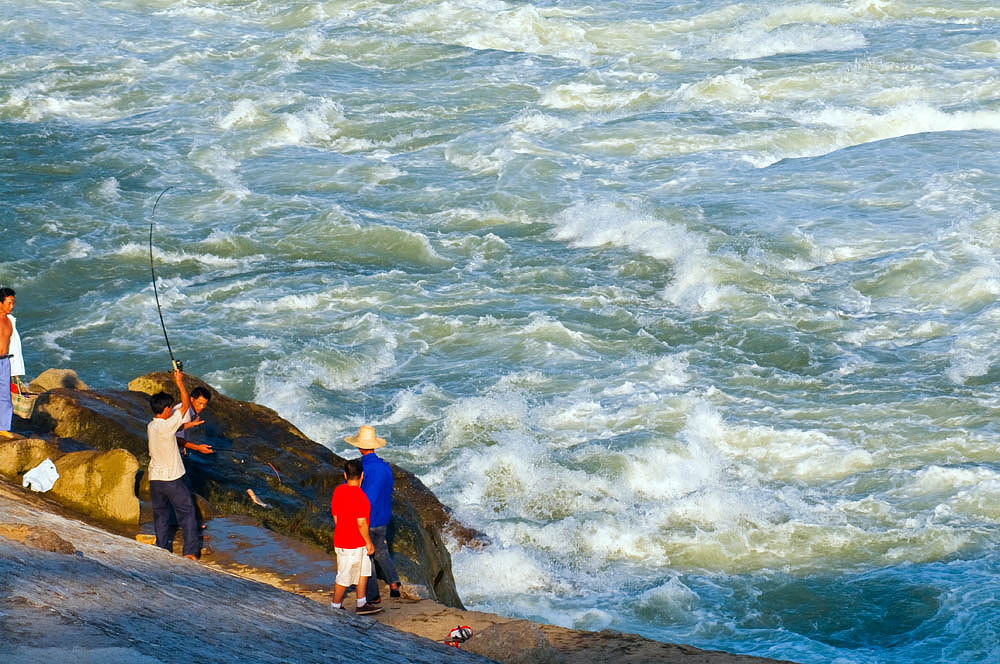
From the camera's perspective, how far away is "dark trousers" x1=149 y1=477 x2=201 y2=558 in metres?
8.68

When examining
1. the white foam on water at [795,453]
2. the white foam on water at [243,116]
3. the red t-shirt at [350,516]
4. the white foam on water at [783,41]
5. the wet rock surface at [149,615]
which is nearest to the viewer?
the wet rock surface at [149,615]

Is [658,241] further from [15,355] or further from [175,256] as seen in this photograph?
[15,355]

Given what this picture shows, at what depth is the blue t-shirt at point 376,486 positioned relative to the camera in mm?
8414

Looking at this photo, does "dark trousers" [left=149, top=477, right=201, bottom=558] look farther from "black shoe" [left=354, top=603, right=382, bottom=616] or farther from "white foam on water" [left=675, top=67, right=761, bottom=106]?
"white foam on water" [left=675, top=67, right=761, bottom=106]

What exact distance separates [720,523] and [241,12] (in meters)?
28.3

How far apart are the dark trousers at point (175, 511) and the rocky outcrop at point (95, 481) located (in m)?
0.64

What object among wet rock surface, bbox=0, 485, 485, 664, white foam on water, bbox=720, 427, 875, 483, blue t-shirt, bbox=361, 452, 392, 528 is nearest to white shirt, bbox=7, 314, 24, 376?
wet rock surface, bbox=0, 485, 485, 664

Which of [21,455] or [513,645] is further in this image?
[21,455]

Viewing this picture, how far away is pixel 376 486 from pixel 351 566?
0.62 m

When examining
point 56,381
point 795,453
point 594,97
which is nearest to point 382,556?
point 56,381

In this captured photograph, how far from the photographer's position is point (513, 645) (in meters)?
7.66

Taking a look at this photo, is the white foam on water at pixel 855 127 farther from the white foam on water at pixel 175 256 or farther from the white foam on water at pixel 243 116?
the white foam on water at pixel 243 116

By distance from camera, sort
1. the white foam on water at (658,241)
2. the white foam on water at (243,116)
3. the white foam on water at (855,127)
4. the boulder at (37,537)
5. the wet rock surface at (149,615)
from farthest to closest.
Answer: the white foam on water at (243,116)
the white foam on water at (855,127)
the white foam on water at (658,241)
the boulder at (37,537)
the wet rock surface at (149,615)

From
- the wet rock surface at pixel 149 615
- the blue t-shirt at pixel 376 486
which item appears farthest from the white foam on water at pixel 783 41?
the wet rock surface at pixel 149 615
